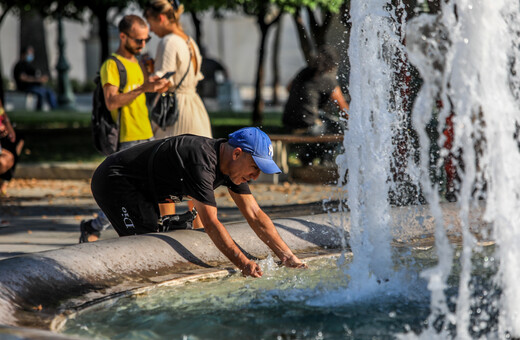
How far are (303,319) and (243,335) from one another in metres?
0.37

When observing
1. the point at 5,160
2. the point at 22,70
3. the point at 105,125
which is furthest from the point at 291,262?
the point at 22,70

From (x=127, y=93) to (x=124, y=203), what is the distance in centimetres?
132

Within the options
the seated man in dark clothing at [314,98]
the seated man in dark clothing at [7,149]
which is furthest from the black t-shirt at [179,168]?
the seated man in dark clothing at [314,98]

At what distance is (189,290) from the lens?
4254 mm

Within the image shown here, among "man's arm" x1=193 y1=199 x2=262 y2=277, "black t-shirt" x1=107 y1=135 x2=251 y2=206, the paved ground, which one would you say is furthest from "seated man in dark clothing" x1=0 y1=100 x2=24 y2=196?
"man's arm" x1=193 y1=199 x2=262 y2=277

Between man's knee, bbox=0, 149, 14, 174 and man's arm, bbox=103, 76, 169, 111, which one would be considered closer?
man's arm, bbox=103, 76, 169, 111

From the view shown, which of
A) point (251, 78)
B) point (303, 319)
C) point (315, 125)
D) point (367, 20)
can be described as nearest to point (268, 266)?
point (303, 319)

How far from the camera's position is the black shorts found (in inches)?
182

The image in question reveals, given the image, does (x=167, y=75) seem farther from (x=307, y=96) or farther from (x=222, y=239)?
(x=307, y=96)

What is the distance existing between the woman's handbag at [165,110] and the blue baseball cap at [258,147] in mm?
2002

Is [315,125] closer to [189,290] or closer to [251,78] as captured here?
[189,290]

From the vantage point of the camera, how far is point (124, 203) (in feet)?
15.3

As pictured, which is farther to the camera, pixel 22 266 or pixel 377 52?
pixel 377 52

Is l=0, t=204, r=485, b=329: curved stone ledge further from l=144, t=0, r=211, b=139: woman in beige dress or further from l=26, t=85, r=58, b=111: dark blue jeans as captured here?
l=26, t=85, r=58, b=111: dark blue jeans
